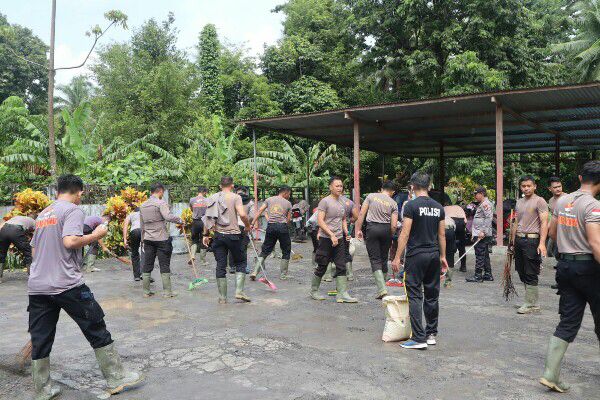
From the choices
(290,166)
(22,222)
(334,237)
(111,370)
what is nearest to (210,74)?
(290,166)

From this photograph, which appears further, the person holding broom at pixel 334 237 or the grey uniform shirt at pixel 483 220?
the grey uniform shirt at pixel 483 220

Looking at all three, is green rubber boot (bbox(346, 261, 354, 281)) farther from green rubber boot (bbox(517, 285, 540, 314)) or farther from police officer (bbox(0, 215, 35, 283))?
police officer (bbox(0, 215, 35, 283))

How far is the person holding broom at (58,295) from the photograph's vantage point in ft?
13.1

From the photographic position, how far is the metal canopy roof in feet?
38.5

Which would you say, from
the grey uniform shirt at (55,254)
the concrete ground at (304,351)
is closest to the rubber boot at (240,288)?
the concrete ground at (304,351)

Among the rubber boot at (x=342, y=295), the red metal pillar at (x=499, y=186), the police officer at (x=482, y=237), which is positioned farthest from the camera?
the red metal pillar at (x=499, y=186)

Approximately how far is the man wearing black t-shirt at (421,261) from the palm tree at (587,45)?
25.3m

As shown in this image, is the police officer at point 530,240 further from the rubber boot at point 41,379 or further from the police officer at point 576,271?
the rubber boot at point 41,379

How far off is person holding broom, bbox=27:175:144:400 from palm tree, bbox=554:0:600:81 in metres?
28.2

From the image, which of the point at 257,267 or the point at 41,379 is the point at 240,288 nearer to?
the point at 257,267

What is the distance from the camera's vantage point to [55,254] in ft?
13.3

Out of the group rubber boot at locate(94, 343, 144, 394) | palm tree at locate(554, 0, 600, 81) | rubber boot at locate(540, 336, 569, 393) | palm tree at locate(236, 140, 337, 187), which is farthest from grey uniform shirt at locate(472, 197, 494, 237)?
palm tree at locate(554, 0, 600, 81)

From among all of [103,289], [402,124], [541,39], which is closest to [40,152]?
[103,289]

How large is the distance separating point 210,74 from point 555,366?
28.1m
